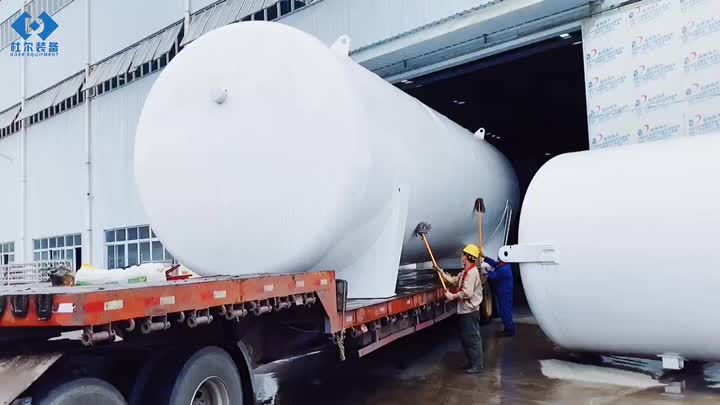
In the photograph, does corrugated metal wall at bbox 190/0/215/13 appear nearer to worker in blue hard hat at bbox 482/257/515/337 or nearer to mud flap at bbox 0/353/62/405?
worker in blue hard hat at bbox 482/257/515/337

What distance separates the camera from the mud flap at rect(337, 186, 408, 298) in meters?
5.66

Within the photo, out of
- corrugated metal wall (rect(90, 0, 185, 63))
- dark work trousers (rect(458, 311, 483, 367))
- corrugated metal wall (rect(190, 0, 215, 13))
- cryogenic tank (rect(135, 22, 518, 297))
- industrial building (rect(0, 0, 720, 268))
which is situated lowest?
dark work trousers (rect(458, 311, 483, 367))

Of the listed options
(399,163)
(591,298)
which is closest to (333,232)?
(399,163)

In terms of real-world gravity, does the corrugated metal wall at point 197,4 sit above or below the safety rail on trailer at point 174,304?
above

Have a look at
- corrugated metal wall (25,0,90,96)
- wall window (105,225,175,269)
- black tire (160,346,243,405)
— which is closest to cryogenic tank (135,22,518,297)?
black tire (160,346,243,405)

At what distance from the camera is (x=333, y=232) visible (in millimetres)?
4770

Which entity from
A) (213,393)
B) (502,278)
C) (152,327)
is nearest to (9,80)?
(502,278)

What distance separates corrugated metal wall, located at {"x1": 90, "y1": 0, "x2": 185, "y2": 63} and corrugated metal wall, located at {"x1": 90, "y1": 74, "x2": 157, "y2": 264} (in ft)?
4.83

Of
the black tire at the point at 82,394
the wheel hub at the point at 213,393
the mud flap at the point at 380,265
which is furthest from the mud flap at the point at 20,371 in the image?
the mud flap at the point at 380,265

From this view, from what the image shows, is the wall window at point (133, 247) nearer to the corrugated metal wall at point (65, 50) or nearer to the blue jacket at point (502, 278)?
the corrugated metal wall at point (65, 50)

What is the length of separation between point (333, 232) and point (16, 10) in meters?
Result: 26.2

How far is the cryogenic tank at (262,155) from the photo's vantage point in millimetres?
4711

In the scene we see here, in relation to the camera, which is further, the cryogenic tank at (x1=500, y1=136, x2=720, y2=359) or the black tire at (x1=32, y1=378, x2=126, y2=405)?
the cryogenic tank at (x1=500, y1=136, x2=720, y2=359)

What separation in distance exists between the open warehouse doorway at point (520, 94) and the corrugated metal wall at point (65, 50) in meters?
13.0
